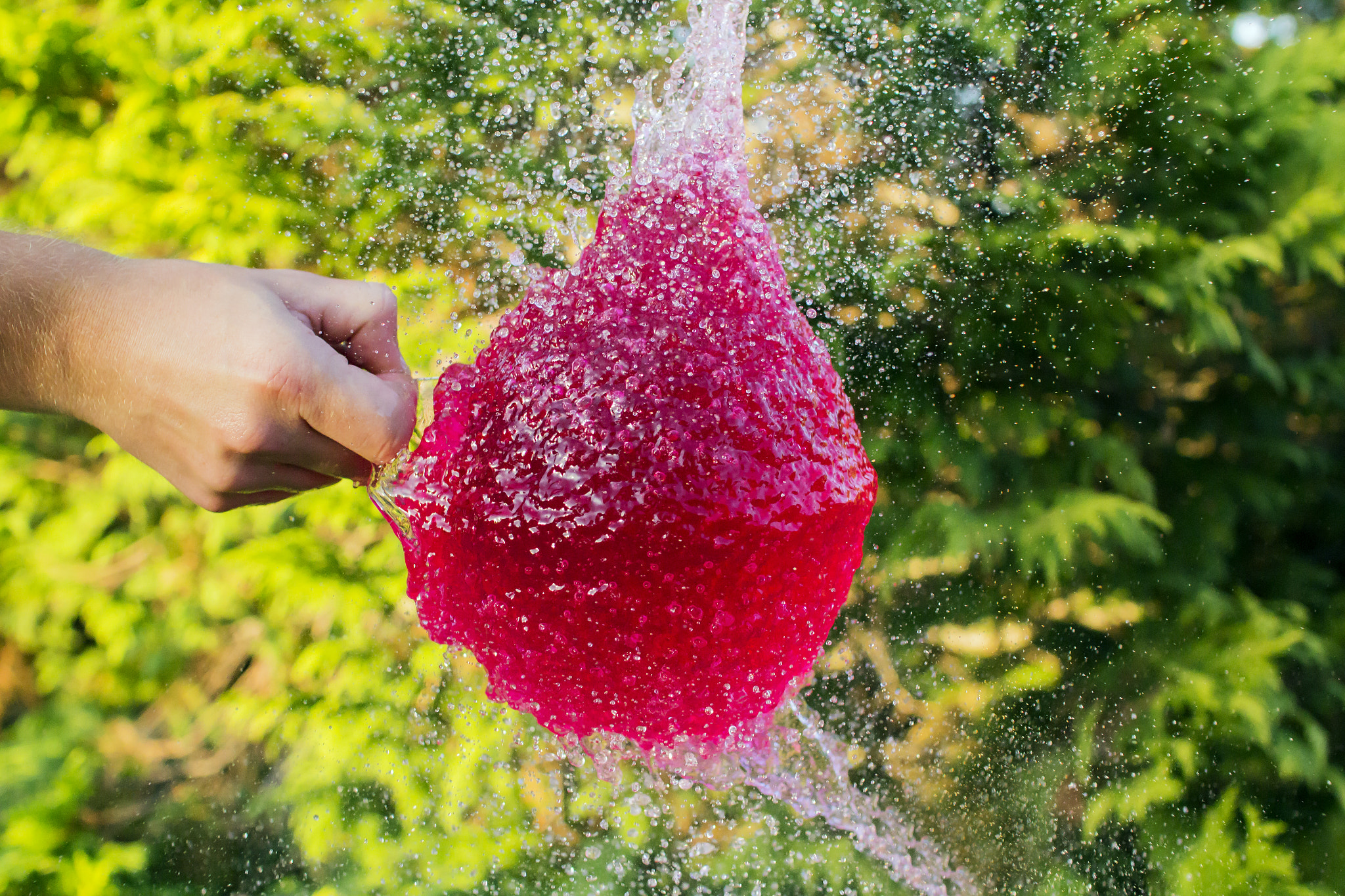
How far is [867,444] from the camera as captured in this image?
1498mm

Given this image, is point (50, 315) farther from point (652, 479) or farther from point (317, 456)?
point (652, 479)

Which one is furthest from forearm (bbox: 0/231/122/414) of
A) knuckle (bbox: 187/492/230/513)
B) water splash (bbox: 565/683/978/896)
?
water splash (bbox: 565/683/978/896)

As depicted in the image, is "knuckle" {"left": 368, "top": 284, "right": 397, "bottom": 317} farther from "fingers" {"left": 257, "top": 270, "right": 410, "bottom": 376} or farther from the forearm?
the forearm

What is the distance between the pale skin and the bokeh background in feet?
2.52

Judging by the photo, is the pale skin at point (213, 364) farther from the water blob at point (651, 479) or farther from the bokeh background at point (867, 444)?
the bokeh background at point (867, 444)

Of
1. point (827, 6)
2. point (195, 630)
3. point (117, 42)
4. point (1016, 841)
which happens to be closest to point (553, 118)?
point (827, 6)

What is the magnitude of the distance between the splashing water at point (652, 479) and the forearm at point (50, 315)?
23 cm

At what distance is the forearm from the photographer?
1.96ft

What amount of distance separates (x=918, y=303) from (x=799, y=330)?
3.42ft

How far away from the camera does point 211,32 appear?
1465mm

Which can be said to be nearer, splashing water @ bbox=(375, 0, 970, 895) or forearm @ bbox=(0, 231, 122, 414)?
splashing water @ bbox=(375, 0, 970, 895)

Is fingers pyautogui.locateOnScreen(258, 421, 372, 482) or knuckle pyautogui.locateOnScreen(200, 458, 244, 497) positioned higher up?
fingers pyautogui.locateOnScreen(258, 421, 372, 482)

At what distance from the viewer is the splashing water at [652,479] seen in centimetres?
46

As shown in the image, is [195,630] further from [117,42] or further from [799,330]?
[799,330]
